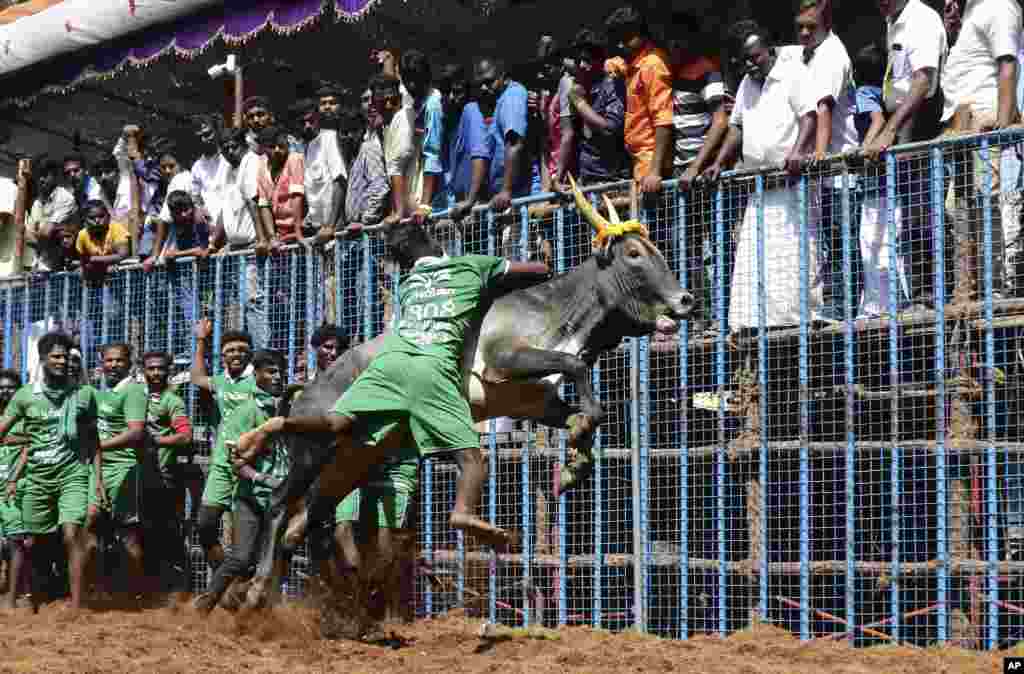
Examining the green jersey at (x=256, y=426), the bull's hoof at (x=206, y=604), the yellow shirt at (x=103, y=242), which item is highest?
the yellow shirt at (x=103, y=242)

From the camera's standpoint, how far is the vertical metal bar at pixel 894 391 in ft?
27.5

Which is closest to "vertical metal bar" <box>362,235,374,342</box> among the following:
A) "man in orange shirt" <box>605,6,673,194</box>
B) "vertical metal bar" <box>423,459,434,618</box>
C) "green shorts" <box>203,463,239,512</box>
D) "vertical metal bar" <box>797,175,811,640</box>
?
"vertical metal bar" <box>423,459,434,618</box>

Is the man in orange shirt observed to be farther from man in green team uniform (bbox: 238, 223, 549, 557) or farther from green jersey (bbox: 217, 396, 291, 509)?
green jersey (bbox: 217, 396, 291, 509)

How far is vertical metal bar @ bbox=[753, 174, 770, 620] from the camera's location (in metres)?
8.89

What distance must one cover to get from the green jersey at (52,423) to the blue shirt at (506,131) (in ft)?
12.9

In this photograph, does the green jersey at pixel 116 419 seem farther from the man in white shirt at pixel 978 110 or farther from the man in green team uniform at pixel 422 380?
the man in white shirt at pixel 978 110

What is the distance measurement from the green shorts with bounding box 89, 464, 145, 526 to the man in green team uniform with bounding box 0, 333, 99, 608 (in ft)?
0.74

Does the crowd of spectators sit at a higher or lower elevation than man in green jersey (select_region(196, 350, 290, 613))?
higher

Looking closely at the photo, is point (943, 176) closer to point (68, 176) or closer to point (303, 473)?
point (303, 473)

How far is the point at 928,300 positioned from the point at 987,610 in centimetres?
193

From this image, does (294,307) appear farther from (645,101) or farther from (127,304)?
(645,101)

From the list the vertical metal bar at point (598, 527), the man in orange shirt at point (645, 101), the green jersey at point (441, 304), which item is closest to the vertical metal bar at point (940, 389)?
the man in orange shirt at point (645, 101)

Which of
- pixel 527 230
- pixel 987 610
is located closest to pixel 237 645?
pixel 527 230

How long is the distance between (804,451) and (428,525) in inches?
128
